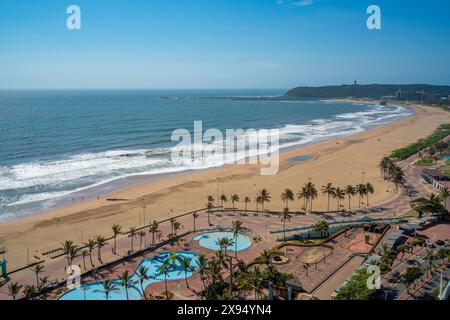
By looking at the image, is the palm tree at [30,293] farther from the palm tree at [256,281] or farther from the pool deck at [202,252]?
the palm tree at [256,281]

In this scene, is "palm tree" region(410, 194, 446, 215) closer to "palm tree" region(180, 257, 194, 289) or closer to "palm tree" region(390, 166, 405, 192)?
"palm tree" region(390, 166, 405, 192)

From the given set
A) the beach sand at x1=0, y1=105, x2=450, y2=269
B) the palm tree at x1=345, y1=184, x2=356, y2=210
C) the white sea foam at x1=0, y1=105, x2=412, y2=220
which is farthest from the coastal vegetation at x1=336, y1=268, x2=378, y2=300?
the white sea foam at x1=0, y1=105, x2=412, y2=220

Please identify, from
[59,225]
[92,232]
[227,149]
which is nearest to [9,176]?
[59,225]

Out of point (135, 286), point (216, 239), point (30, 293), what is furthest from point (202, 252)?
point (30, 293)

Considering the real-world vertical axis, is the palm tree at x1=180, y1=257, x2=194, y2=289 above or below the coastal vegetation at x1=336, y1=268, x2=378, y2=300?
below

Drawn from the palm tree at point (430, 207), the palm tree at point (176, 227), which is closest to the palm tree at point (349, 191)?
the palm tree at point (430, 207)
